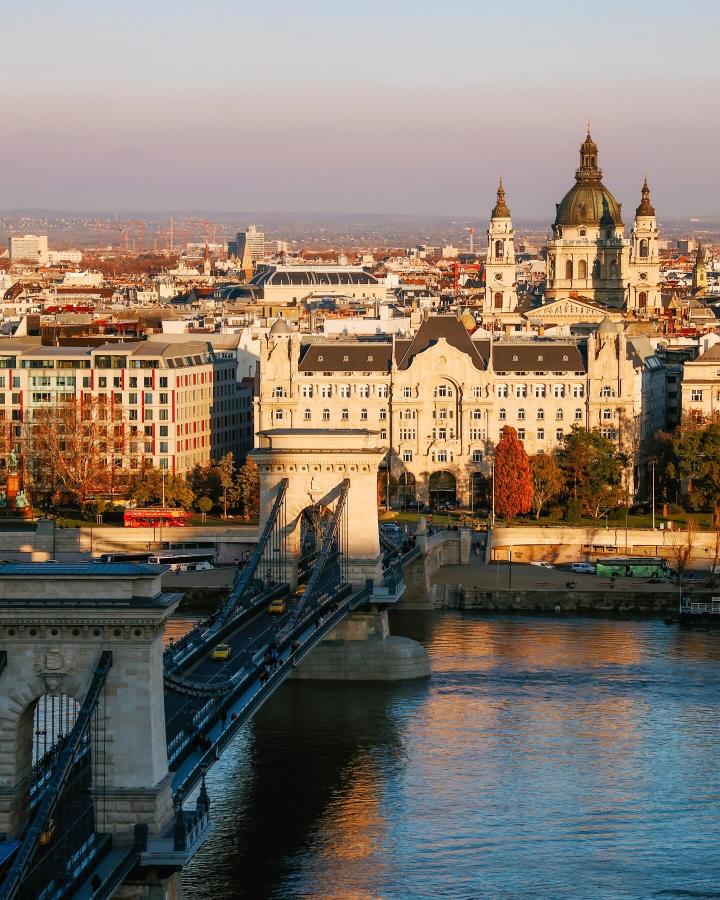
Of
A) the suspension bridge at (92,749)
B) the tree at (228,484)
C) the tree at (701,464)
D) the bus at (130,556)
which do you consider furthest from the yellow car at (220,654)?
the tree at (701,464)

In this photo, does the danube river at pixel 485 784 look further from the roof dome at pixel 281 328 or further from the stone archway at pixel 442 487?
the roof dome at pixel 281 328

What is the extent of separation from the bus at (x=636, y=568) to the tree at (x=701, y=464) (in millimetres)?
5643

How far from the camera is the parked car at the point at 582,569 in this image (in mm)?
46938

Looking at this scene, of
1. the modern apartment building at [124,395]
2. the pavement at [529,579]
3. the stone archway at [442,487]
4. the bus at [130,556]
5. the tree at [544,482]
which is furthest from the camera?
the stone archway at [442,487]

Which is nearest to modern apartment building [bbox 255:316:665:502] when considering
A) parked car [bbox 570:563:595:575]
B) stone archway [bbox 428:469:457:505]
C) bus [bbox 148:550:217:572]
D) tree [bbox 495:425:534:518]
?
stone archway [bbox 428:469:457:505]

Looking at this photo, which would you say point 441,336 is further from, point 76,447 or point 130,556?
point 130,556

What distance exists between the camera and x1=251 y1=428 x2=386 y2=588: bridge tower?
37.2 meters

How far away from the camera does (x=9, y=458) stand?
54.8m

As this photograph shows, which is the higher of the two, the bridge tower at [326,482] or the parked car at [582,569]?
the bridge tower at [326,482]

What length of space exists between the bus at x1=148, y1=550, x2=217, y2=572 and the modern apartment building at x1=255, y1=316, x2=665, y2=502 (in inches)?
327

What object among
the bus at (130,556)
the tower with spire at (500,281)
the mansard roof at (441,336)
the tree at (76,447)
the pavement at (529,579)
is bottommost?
the pavement at (529,579)

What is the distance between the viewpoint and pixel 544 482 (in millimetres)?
52969

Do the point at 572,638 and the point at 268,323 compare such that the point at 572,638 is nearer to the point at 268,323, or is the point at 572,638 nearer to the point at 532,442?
the point at 532,442

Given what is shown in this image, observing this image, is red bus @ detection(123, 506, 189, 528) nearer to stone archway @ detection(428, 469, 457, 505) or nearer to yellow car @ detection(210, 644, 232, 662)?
stone archway @ detection(428, 469, 457, 505)
